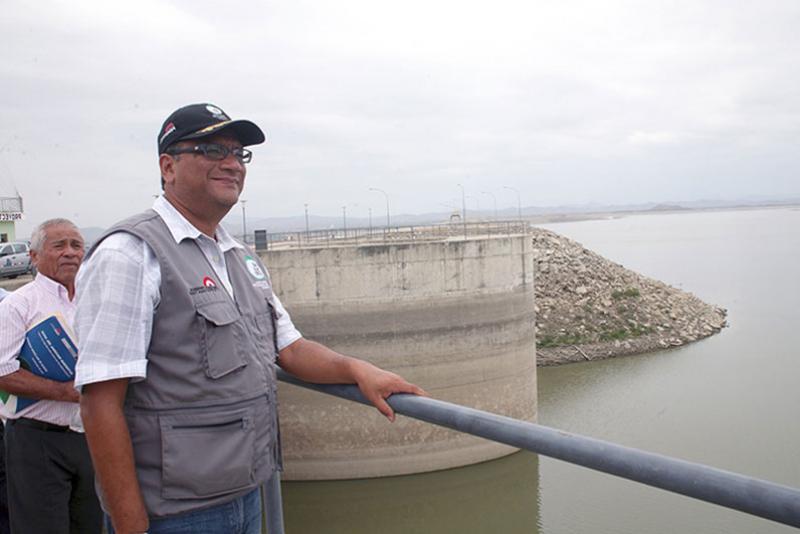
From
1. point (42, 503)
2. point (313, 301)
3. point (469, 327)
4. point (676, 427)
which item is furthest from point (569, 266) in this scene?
point (42, 503)

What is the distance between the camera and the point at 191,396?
6.22 ft

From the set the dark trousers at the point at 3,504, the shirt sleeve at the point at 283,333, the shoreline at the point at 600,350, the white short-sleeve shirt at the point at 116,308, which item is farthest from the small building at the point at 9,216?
the white short-sleeve shirt at the point at 116,308

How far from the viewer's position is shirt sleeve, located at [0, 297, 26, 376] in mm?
3244

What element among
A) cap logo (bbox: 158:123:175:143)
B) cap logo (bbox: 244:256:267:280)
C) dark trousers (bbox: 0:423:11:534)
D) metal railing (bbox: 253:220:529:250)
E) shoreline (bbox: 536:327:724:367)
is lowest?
shoreline (bbox: 536:327:724:367)

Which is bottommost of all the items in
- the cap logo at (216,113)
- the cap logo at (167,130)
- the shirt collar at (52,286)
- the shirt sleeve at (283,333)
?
the shirt sleeve at (283,333)

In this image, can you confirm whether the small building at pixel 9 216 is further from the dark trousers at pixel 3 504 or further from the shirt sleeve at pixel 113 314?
the shirt sleeve at pixel 113 314

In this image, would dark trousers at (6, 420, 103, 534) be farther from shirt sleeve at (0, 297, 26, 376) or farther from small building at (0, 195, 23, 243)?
small building at (0, 195, 23, 243)

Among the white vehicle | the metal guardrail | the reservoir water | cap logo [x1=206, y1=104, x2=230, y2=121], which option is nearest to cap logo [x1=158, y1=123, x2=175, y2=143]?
cap logo [x1=206, y1=104, x2=230, y2=121]

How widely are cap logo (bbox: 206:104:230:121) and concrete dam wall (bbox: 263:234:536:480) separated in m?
10.9

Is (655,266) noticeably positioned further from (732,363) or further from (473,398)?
(473,398)

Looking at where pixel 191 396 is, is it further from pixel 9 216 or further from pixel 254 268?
pixel 9 216

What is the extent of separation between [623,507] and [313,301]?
6289mm

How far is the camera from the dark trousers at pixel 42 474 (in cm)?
331

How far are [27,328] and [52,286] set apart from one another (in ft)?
0.87
